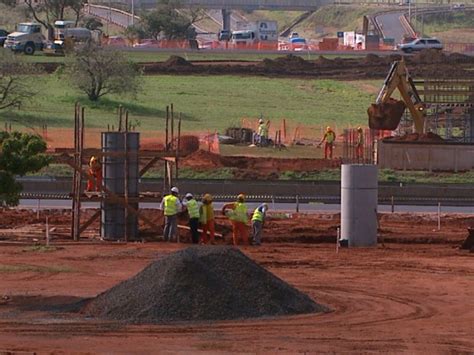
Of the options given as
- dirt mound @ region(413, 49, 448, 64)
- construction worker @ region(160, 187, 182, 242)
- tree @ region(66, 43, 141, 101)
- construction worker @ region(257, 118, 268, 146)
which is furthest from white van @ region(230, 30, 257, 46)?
construction worker @ region(160, 187, 182, 242)

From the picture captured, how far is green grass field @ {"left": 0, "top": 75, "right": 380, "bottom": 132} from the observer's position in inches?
2506

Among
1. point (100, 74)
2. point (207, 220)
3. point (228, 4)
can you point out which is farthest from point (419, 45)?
point (207, 220)

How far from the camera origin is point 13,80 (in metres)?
64.4

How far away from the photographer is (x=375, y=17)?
441 ft

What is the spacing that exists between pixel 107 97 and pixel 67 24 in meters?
30.0

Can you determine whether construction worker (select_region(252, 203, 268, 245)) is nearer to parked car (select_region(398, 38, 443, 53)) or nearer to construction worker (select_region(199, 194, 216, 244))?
construction worker (select_region(199, 194, 216, 244))

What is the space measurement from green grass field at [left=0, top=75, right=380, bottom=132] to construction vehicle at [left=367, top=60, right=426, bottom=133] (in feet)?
26.9

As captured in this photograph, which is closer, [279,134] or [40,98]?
[279,134]

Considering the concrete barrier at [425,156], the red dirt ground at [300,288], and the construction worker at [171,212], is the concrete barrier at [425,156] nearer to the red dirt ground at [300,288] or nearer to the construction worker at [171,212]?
the red dirt ground at [300,288]

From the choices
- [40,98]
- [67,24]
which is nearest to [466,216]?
[40,98]

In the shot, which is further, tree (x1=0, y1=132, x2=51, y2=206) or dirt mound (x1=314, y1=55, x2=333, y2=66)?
dirt mound (x1=314, y1=55, x2=333, y2=66)

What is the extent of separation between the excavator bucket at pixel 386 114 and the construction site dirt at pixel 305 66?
20.6m

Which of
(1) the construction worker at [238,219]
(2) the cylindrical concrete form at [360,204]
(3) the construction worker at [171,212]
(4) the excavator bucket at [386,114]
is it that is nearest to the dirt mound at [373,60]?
(4) the excavator bucket at [386,114]

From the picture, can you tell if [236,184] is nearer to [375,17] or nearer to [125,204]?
[125,204]
